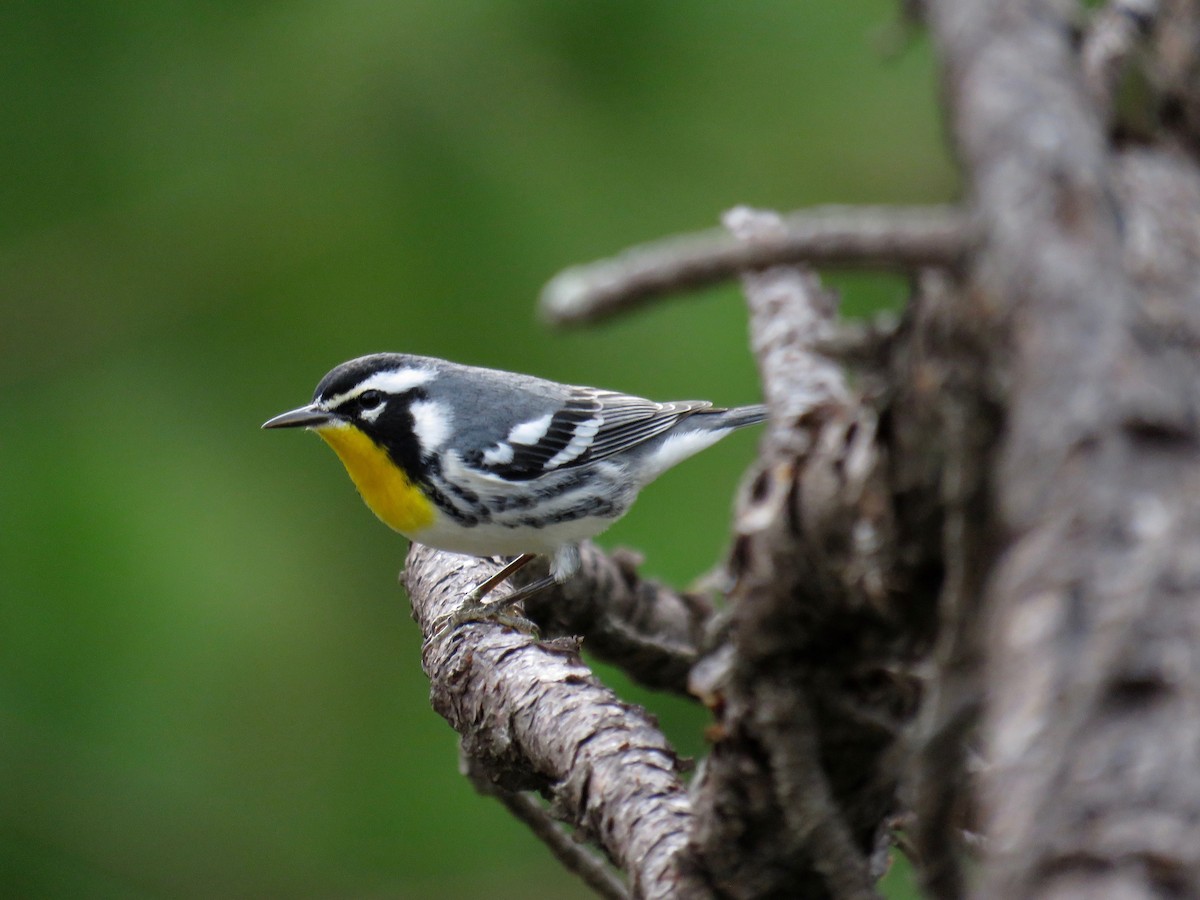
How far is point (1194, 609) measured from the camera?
42cm

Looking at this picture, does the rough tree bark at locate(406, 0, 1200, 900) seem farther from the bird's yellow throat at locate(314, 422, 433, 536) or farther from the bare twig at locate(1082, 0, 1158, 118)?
the bird's yellow throat at locate(314, 422, 433, 536)

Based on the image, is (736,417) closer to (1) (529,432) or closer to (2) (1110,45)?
(1) (529,432)

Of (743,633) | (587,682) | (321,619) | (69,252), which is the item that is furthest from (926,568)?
(69,252)

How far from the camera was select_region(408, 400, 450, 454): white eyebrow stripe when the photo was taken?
2346 mm

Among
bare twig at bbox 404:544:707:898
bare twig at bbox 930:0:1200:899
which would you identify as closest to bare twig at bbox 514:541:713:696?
bare twig at bbox 404:544:707:898

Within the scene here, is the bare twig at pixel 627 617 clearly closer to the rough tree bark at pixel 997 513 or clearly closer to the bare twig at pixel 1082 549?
the rough tree bark at pixel 997 513

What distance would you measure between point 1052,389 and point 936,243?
0.24ft

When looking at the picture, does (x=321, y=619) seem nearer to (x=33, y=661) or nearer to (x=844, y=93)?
(x=33, y=661)

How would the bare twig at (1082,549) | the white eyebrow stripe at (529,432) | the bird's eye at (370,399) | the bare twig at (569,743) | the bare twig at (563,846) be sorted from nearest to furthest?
the bare twig at (1082,549) → the bare twig at (569,743) → the bare twig at (563,846) → the bird's eye at (370,399) → the white eyebrow stripe at (529,432)

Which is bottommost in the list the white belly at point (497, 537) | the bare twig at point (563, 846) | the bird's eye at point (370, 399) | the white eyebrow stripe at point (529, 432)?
the bare twig at point (563, 846)

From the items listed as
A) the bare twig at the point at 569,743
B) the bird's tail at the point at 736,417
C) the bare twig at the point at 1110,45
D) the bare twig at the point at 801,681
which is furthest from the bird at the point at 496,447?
the bare twig at the point at 1110,45

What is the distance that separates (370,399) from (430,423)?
0.13m

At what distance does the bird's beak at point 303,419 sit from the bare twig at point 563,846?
0.76m

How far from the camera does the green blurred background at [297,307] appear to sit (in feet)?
7.66
